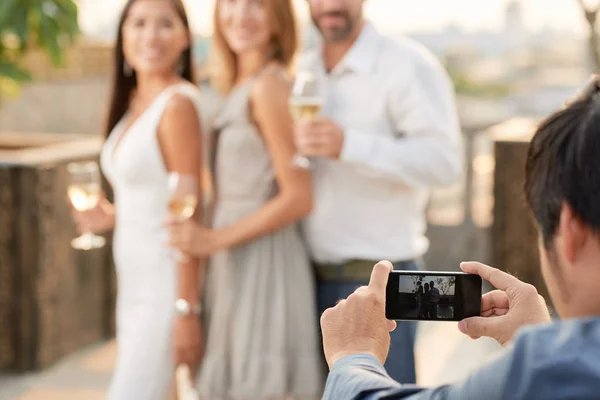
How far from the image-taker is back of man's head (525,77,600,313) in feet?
3.40

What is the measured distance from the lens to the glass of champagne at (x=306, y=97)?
250 cm

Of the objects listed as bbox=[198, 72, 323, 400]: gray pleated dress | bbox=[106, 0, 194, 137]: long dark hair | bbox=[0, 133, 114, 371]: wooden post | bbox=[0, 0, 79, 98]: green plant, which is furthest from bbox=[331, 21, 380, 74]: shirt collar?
bbox=[0, 133, 114, 371]: wooden post

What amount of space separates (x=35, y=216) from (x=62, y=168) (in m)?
0.24

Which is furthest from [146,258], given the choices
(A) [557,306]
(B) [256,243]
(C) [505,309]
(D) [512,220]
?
(D) [512,220]

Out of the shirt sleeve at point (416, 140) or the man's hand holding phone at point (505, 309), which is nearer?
the man's hand holding phone at point (505, 309)

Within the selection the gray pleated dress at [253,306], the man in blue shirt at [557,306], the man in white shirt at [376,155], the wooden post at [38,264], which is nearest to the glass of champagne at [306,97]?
the man in white shirt at [376,155]

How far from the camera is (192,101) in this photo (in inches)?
108

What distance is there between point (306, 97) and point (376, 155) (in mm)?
226

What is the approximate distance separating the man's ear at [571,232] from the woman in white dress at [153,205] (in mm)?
1688

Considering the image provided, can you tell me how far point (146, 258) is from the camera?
2.77 m

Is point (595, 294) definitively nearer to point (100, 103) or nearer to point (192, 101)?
point (192, 101)

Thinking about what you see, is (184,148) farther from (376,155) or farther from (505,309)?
(505,309)

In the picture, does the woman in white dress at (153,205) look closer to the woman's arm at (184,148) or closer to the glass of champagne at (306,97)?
the woman's arm at (184,148)

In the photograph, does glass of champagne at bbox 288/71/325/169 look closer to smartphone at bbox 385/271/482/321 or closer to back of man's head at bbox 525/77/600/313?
smartphone at bbox 385/271/482/321
